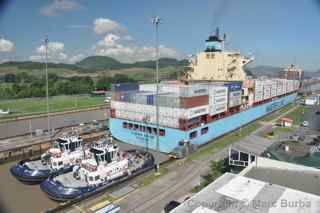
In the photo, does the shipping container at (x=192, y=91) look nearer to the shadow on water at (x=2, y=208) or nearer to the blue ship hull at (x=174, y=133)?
the blue ship hull at (x=174, y=133)

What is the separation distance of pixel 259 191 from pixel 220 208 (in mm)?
2890

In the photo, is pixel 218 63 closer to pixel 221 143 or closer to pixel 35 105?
pixel 221 143

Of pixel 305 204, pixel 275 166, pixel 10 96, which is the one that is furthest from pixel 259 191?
pixel 10 96

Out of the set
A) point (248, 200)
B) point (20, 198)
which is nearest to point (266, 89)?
point (248, 200)

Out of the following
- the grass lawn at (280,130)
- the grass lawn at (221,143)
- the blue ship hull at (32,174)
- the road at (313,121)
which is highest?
Answer: the road at (313,121)

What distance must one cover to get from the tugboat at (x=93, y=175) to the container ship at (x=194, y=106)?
6679 mm

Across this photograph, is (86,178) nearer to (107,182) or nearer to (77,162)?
(107,182)

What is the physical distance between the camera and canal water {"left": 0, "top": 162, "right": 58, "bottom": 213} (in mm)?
17359

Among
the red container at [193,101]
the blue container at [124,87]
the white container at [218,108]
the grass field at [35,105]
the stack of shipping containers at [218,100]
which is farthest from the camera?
the grass field at [35,105]

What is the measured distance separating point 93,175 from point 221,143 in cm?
1787

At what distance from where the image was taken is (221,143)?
99.9ft

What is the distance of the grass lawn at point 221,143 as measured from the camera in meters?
26.2

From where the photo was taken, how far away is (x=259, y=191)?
39.6ft

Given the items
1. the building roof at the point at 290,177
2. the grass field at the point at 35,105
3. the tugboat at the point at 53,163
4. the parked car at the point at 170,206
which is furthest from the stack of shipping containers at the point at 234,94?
the grass field at the point at 35,105
